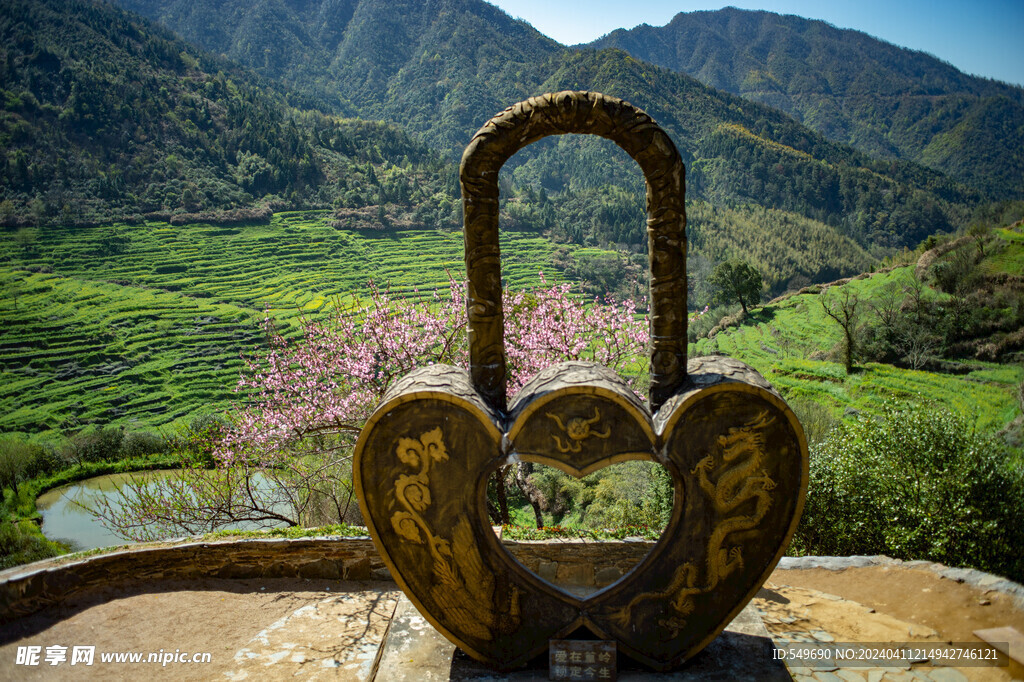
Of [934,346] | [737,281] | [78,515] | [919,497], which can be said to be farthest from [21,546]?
[737,281]

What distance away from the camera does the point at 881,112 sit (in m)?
72.4

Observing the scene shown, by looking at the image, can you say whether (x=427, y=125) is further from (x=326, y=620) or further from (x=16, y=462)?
(x=326, y=620)

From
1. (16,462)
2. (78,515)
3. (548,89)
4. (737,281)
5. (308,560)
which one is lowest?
(78,515)

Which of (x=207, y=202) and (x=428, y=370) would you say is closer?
(x=428, y=370)

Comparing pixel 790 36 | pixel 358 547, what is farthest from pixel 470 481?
pixel 790 36

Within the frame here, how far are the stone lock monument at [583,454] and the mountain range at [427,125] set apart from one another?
98.5ft

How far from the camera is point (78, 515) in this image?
12648 mm

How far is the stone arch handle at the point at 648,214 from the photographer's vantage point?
9.30ft

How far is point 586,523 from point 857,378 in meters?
10.4

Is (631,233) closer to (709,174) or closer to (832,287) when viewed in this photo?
(832,287)

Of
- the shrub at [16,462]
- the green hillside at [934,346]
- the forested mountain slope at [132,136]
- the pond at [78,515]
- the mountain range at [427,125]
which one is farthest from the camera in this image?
the mountain range at [427,125]

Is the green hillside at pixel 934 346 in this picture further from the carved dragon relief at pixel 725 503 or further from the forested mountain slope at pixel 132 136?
the forested mountain slope at pixel 132 136

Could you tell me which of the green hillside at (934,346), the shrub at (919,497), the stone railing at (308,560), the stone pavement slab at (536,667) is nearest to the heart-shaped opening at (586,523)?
the stone railing at (308,560)

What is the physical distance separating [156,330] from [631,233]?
26749 millimetres
